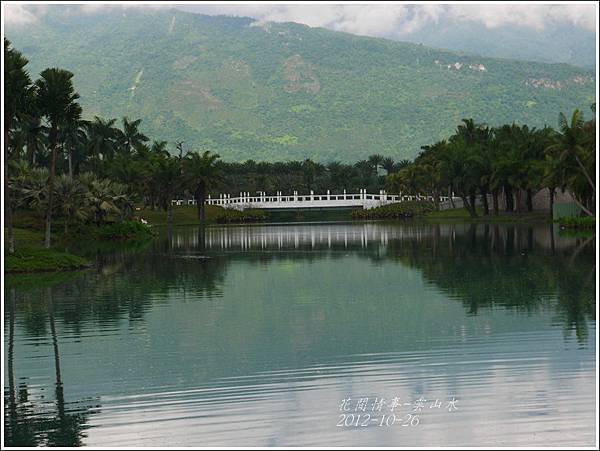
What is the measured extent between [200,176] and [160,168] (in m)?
5.72

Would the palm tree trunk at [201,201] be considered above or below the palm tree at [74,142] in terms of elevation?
below

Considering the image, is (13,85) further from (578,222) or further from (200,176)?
(200,176)

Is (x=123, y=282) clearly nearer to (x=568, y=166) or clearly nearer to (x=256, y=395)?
(x=256, y=395)

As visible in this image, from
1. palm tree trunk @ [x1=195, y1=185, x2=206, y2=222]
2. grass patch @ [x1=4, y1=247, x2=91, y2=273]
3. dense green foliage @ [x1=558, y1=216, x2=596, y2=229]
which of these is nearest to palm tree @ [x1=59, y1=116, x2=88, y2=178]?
palm tree trunk @ [x1=195, y1=185, x2=206, y2=222]

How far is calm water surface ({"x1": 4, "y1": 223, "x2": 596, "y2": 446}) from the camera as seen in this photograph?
16219 mm

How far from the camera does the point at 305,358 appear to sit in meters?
22.2

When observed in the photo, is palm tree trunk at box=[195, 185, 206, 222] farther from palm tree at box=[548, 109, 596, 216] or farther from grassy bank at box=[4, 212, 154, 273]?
palm tree at box=[548, 109, 596, 216]

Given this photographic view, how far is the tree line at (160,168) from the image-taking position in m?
50.6

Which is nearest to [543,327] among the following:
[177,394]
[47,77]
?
[177,394]

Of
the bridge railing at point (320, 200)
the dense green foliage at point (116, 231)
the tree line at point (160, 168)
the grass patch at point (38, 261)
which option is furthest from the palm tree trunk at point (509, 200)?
the grass patch at point (38, 261)

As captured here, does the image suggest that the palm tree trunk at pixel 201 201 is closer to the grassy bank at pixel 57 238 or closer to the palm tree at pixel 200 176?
the palm tree at pixel 200 176

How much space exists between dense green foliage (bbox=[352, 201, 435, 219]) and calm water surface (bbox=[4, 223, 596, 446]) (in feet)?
307

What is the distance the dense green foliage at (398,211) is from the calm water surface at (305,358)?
93691mm

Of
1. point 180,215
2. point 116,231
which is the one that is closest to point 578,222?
point 116,231
